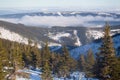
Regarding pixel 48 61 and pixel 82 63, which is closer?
pixel 48 61

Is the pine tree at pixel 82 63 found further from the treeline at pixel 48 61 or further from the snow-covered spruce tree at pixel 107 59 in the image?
the snow-covered spruce tree at pixel 107 59

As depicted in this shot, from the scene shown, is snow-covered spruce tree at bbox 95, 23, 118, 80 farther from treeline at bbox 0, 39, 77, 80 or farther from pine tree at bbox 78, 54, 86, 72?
pine tree at bbox 78, 54, 86, 72

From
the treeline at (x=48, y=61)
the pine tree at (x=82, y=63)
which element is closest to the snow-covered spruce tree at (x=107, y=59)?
the treeline at (x=48, y=61)

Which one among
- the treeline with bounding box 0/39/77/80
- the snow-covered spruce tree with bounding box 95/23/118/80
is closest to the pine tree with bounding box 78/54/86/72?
the treeline with bounding box 0/39/77/80

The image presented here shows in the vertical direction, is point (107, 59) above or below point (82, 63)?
above

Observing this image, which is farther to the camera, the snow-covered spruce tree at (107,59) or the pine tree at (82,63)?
the pine tree at (82,63)

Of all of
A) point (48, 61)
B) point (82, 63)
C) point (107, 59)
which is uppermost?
point (107, 59)

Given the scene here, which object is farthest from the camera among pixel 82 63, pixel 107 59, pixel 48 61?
pixel 82 63

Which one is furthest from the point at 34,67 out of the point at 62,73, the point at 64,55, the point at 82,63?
the point at 64,55

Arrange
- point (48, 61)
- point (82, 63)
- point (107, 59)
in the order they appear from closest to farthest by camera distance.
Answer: point (107, 59) → point (48, 61) → point (82, 63)

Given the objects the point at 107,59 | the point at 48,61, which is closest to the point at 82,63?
the point at 48,61

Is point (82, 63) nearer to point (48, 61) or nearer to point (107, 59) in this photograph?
point (48, 61)
